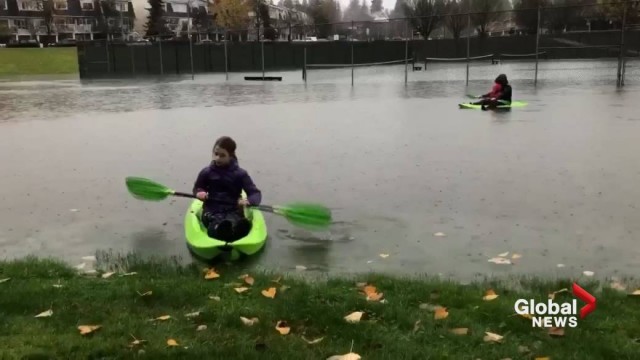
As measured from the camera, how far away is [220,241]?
224 inches

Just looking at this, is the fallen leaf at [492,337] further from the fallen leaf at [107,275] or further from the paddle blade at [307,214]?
the fallen leaf at [107,275]

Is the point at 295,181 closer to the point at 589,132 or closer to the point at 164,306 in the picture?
the point at 164,306

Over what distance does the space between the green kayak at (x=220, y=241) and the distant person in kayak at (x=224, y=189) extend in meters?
0.10

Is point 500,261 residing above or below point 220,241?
below

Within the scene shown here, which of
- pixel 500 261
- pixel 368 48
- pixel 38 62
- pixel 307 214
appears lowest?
pixel 500 261

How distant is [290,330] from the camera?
12.8ft

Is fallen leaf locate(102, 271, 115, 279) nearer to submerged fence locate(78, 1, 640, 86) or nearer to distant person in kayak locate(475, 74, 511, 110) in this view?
distant person in kayak locate(475, 74, 511, 110)

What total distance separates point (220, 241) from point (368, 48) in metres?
40.5

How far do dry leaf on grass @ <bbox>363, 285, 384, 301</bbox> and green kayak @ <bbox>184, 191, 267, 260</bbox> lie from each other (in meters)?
1.45

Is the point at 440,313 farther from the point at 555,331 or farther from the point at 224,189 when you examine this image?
the point at 224,189

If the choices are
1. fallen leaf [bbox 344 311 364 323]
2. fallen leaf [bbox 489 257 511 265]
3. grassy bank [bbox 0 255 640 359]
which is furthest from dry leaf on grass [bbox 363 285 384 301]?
fallen leaf [bbox 489 257 511 265]

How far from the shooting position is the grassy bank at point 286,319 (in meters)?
3.58

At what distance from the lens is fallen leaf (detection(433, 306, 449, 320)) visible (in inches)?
159

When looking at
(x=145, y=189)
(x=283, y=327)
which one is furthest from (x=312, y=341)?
(x=145, y=189)
